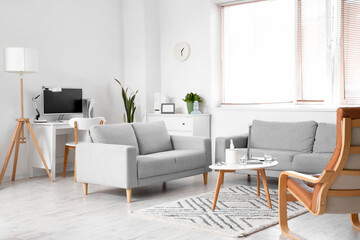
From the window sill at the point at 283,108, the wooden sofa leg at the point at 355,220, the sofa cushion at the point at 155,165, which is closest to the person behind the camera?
the wooden sofa leg at the point at 355,220

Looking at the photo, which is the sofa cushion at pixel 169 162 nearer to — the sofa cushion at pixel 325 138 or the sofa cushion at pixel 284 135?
the sofa cushion at pixel 284 135

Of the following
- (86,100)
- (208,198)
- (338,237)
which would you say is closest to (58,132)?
(86,100)

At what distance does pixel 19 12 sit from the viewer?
240 inches

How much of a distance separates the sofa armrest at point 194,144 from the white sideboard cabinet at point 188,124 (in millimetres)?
958

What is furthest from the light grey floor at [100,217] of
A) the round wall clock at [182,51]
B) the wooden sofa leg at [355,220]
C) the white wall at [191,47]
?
the round wall clock at [182,51]

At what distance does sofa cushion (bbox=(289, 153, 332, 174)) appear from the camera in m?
4.92

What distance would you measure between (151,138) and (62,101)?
1.64 m

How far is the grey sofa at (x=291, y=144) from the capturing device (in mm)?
5047

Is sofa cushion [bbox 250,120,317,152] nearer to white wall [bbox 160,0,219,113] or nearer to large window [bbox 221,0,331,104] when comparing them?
large window [bbox 221,0,331,104]

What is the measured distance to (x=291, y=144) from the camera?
5.59 metres

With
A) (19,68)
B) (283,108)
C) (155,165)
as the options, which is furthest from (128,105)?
(155,165)

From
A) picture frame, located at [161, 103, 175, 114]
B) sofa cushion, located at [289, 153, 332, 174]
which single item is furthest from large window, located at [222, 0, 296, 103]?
sofa cushion, located at [289, 153, 332, 174]

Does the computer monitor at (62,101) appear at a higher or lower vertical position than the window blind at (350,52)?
Result: lower

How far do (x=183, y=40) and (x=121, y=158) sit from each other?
323cm
